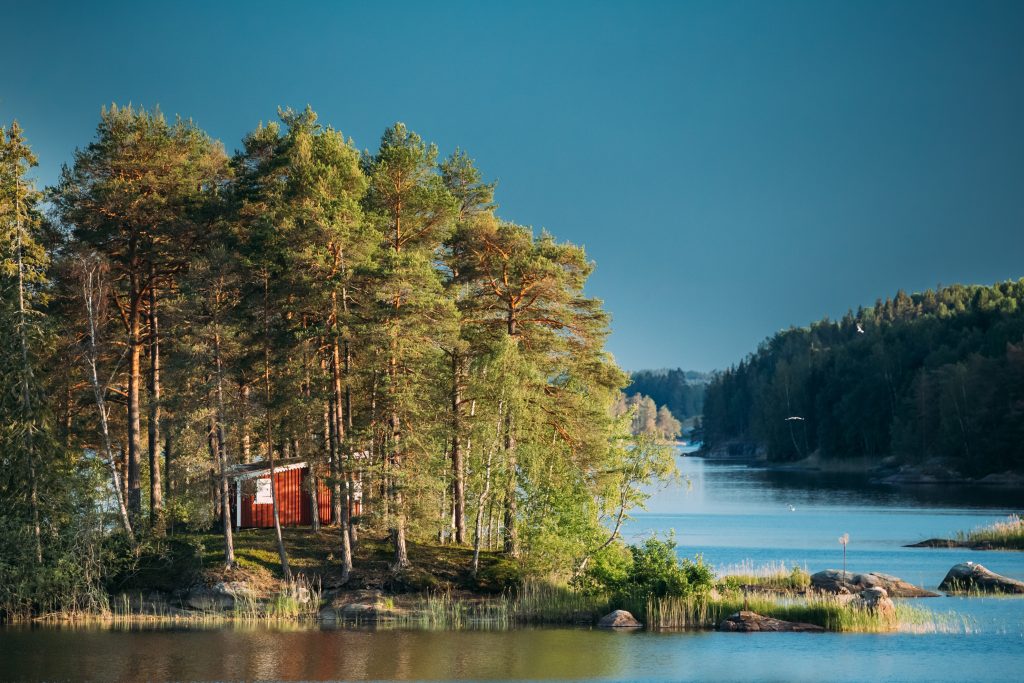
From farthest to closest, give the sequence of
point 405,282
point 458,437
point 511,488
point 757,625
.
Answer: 1. point 511,488
2. point 458,437
3. point 405,282
4. point 757,625

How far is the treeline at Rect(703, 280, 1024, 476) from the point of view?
11931cm

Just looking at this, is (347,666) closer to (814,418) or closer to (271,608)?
(271,608)

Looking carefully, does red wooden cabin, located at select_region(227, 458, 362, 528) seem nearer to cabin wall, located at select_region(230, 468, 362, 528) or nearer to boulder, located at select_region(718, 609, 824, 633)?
cabin wall, located at select_region(230, 468, 362, 528)

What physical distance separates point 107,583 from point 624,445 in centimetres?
2184

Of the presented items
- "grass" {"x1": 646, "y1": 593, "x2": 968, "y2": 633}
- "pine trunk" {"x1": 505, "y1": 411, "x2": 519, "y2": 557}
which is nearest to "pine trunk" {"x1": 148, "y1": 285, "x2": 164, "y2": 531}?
"pine trunk" {"x1": 505, "y1": 411, "x2": 519, "y2": 557}

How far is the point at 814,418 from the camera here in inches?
7057

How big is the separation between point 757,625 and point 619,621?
4870mm

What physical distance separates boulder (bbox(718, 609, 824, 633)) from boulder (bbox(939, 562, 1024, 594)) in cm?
→ 1105

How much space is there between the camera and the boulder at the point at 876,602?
3941 cm

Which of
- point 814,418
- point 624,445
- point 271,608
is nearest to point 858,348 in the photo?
point 814,418

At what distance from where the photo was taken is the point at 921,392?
440 feet

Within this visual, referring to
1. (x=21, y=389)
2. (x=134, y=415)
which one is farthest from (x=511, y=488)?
(x=21, y=389)

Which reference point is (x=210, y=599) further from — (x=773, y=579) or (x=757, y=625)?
(x=773, y=579)

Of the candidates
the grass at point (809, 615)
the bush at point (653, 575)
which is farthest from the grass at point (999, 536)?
the bush at point (653, 575)
